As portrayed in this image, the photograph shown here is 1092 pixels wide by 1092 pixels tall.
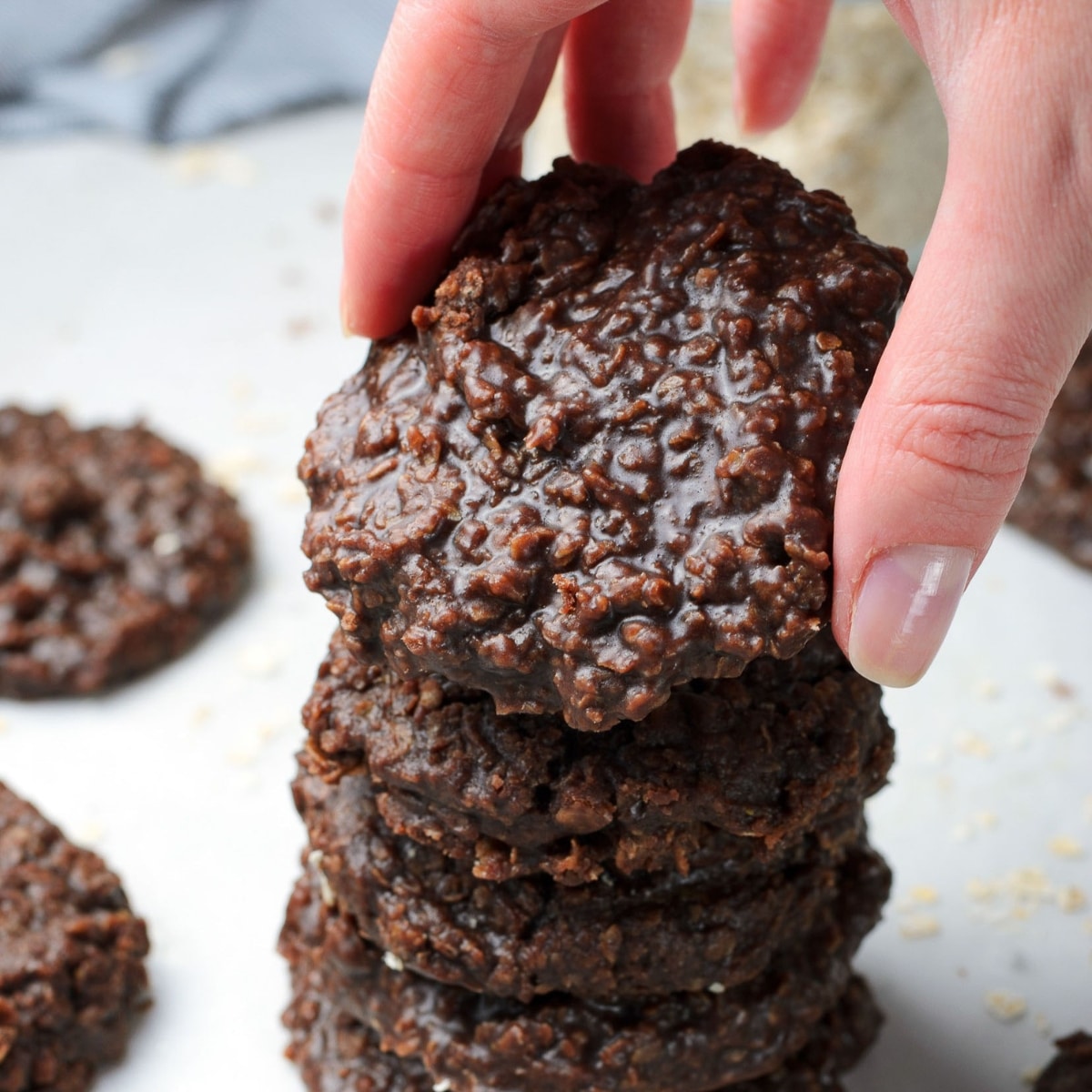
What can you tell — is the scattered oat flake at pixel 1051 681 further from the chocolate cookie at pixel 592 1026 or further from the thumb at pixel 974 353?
the thumb at pixel 974 353

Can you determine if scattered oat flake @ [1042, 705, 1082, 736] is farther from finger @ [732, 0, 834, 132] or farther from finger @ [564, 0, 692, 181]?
finger @ [564, 0, 692, 181]

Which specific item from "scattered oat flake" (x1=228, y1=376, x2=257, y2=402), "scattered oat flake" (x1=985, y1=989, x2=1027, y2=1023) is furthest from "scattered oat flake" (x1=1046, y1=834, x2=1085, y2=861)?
"scattered oat flake" (x1=228, y1=376, x2=257, y2=402)

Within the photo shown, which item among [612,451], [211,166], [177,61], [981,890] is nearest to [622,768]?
[612,451]

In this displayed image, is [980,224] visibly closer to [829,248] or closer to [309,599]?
[829,248]

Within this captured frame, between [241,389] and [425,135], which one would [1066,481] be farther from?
[425,135]

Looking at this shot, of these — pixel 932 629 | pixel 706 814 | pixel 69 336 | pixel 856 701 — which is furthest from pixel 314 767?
pixel 69 336

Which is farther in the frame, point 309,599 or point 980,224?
point 309,599

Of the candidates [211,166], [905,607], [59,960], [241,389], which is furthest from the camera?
[211,166]
